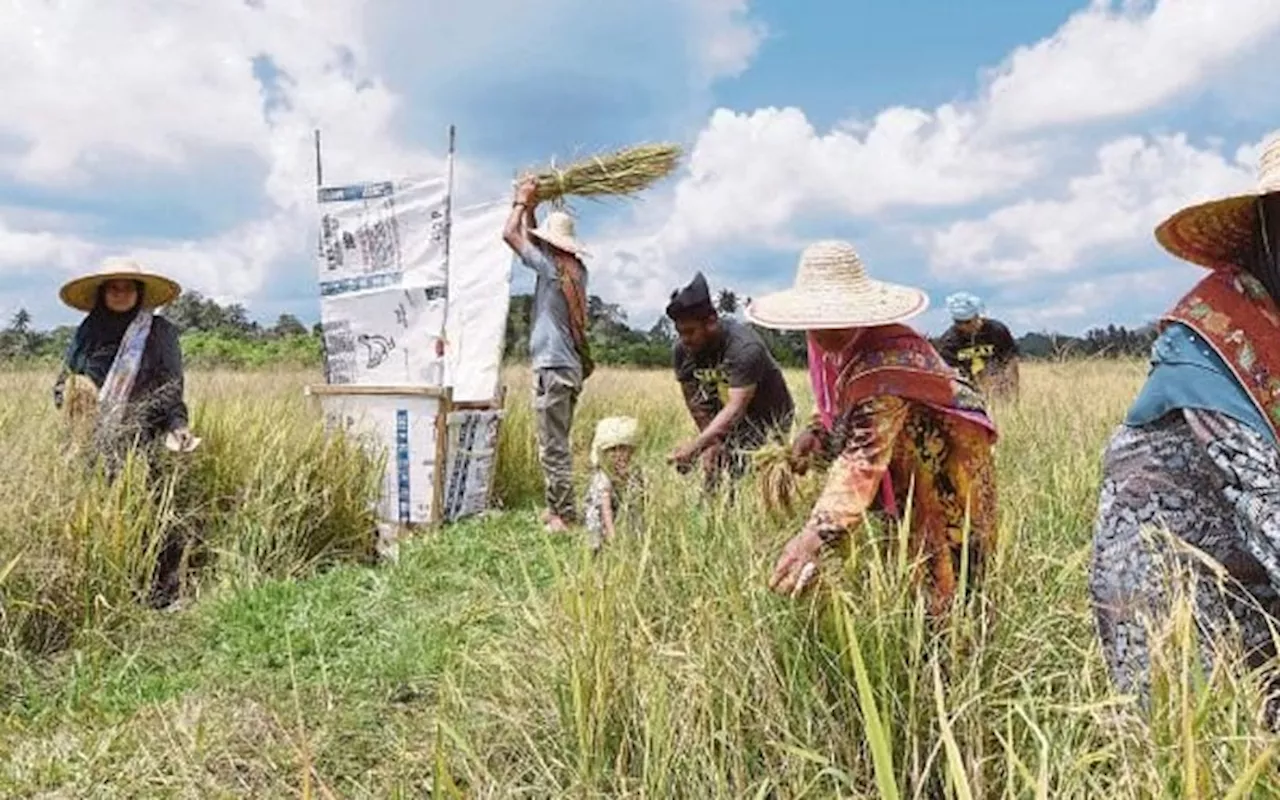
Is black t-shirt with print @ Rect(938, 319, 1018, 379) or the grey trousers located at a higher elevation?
black t-shirt with print @ Rect(938, 319, 1018, 379)

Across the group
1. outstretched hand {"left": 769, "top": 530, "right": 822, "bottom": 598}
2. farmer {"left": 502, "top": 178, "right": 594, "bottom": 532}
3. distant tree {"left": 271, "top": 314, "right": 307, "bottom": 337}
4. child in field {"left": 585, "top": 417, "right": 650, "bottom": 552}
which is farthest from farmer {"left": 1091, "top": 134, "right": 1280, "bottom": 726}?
distant tree {"left": 271, "top": 314, "right": 307, "bottom": 337}

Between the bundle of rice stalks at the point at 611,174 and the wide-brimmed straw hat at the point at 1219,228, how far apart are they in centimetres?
444

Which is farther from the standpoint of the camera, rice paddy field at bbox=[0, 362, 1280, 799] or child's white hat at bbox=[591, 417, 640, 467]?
child's white hat at bbox=[591, 417, 640, 467]

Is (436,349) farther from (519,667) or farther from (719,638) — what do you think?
(719,638)

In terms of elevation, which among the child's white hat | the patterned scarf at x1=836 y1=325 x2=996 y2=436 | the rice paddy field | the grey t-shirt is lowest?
the rice paddy field

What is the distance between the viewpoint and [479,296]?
6.78m

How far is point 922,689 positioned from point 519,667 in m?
0.97

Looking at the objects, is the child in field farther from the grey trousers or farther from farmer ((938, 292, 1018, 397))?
farmer ((938, 292, 1018, 397))

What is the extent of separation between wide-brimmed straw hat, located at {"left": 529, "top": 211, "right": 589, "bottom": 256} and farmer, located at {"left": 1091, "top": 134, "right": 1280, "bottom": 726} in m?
4.15

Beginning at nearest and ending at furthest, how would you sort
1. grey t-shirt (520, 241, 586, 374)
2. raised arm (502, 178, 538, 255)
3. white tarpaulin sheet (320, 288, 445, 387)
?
raised arm (502, 178, 538, 255) → grey t-shirt (520, 241, 586, 374) → white tarpaulin sheet (320, 288, 445, 387)

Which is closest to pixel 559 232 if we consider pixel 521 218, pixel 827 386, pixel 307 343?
pixel 521 218

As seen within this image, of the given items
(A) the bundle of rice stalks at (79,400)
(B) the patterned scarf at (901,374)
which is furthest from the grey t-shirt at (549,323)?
(B) the patterned scarf at (901,374)

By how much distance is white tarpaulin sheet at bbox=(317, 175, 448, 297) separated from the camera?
6.26 m

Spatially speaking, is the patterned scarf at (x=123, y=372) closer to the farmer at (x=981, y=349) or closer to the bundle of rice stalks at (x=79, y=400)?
the bundle of rice stalks at (x=79, y=400)
